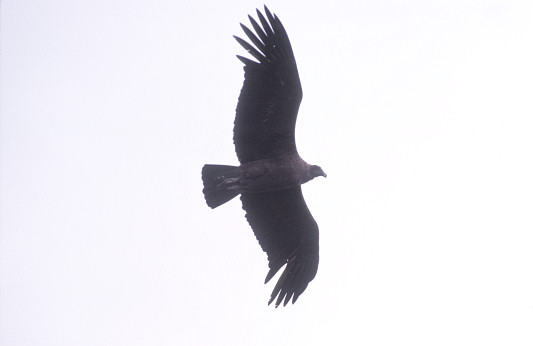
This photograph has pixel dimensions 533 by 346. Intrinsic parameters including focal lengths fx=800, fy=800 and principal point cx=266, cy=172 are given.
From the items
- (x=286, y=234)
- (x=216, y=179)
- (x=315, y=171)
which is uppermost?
(x=216, y=179)

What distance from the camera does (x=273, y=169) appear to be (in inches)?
467

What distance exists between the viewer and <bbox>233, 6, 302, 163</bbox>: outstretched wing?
1099 centimetres

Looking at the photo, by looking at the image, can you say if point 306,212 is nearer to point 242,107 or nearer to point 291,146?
point 291,146

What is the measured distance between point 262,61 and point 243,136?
1.23 m

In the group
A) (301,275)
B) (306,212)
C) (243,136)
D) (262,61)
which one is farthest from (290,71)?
(301,275)

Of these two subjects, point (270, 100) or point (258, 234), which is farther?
point (258, 234)

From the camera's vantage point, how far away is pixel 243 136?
11742mm

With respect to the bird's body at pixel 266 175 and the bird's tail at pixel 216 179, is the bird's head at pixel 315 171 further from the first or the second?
Result: the bird's tail at pixel 216 179

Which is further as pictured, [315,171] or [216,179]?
[315,171]

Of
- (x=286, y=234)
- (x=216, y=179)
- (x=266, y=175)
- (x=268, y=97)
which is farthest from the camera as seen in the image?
(x=286, y=234)

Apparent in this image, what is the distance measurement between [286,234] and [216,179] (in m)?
1.64

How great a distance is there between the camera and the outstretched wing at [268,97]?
433 inches

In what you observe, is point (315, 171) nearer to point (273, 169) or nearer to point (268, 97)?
point (273, 169)

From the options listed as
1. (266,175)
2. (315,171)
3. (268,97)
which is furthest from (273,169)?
(268,97)
